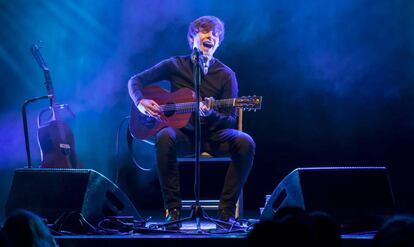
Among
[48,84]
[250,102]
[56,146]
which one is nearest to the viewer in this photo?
[250,102]

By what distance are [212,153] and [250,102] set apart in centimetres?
50

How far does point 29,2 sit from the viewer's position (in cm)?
557

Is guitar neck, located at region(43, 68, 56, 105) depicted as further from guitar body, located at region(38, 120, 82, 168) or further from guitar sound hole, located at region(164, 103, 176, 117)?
guitar sound hole, located at region(164, 103, 176, 117)

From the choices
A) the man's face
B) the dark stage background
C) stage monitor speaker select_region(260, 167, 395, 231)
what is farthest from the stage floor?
the dark stage background

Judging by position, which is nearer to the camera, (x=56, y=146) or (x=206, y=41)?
(x=206, y=41)

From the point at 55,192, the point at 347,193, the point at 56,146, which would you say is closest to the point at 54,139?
the point at 56,146

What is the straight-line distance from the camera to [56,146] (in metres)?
4.98

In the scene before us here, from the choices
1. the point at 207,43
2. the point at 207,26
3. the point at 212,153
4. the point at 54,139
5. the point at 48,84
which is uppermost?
the point at 207,26

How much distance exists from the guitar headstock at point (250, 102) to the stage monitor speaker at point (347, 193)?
32.2 inches

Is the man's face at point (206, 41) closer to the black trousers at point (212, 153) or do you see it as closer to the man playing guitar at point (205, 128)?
the man playing guitar at point (205, 128)

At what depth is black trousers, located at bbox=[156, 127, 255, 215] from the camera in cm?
379

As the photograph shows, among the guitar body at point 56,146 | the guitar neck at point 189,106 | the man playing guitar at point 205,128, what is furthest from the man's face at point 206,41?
the guitar body at point 56,146

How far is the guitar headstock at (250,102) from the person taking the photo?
3.97m

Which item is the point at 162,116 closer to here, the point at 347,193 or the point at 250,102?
the point at 250,102
